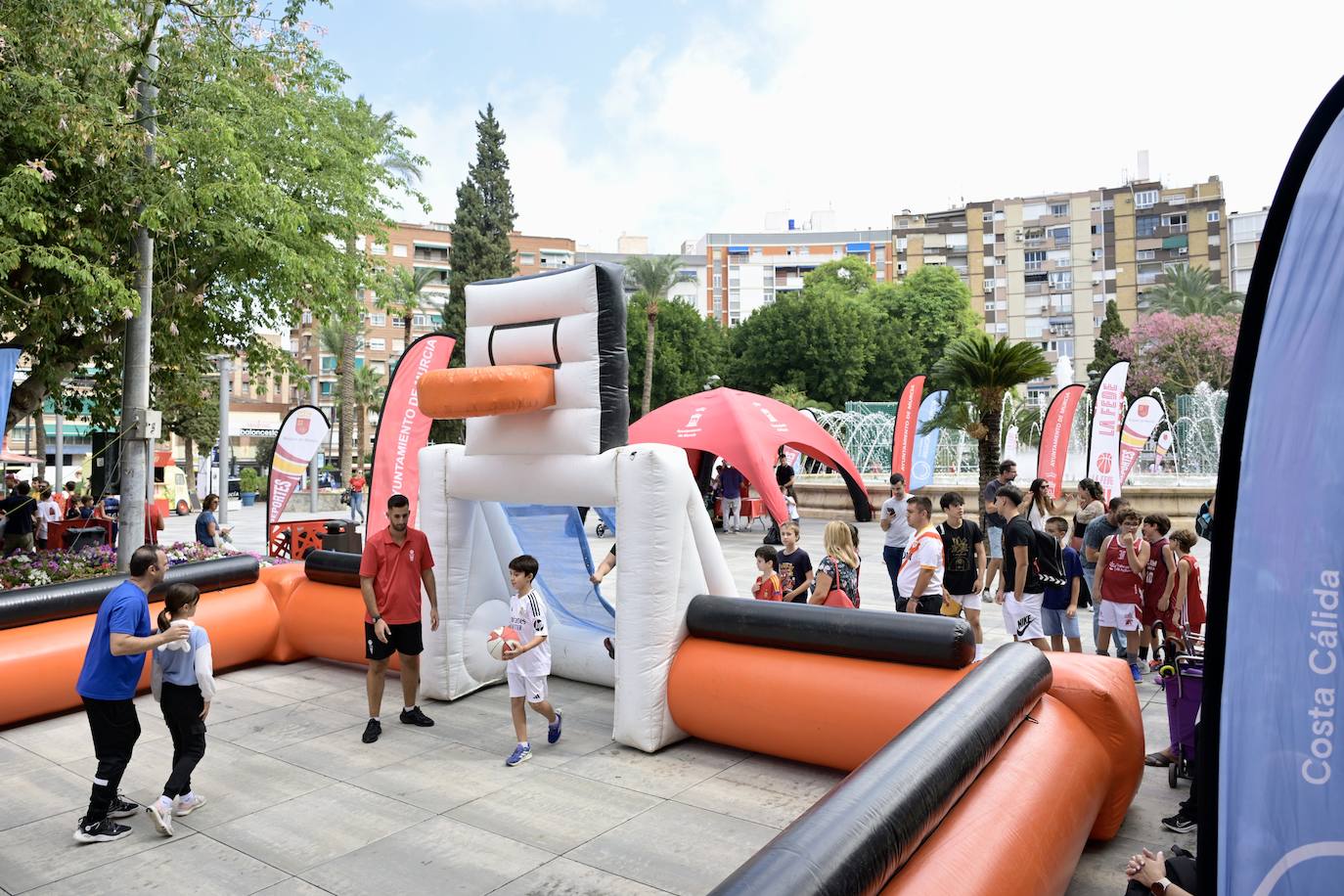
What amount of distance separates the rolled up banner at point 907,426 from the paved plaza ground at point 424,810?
10892 millimetres

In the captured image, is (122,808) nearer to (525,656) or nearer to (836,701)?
(525,656)

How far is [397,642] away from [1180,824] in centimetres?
516

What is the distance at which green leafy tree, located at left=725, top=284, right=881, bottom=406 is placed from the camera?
5006 cm

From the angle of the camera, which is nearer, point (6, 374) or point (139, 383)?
point (6, 374)

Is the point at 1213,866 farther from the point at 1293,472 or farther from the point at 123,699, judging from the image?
the point at 123,699

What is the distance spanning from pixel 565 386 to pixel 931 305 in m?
55.4

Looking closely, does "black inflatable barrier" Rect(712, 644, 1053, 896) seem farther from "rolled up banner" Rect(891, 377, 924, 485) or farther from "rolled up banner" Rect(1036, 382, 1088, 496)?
"rolled up banner" Rect(891, 377, 924, 485)

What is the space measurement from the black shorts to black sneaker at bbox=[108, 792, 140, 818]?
1.77m

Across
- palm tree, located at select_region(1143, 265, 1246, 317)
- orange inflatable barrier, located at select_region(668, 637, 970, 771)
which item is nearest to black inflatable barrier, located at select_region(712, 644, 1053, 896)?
orange inflatable barrier, located at select_region(668, 637, 970, 771)

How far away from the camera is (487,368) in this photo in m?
6.73

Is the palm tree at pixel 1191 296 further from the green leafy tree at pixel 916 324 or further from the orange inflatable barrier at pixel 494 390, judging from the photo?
the orange inflatable barrier at pixel 494 390

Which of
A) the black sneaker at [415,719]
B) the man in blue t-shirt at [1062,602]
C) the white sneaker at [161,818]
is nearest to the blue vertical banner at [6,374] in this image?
the black sneaker at [415,719]

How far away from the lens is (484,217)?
49.3 meters

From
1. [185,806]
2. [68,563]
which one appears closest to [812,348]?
[68,563]
